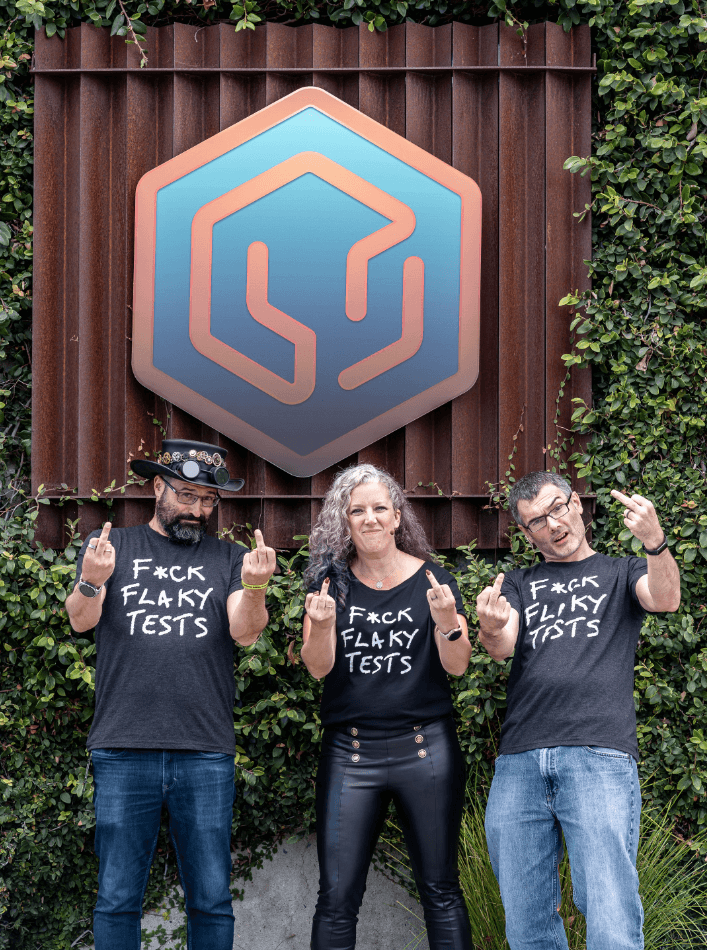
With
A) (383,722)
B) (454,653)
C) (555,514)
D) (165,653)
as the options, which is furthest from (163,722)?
(555,514)

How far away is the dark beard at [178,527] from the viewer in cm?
306

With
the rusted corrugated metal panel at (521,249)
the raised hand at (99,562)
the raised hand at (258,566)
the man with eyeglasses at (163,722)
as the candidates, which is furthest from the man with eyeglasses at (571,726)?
the raised hand at (99,562)

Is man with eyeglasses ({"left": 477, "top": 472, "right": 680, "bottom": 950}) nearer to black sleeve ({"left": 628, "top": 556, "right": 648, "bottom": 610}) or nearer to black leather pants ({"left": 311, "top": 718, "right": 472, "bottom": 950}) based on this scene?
black sleeve ({"left": 628, "top": 556, "right": 648, "bottom": 610})

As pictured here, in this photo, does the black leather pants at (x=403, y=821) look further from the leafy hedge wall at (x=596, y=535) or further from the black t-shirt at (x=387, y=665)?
the leafy hedge wall at (x=596, y=535)

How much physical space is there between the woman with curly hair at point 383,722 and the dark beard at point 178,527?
1.64 ft

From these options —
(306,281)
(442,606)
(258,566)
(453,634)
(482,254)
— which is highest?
(482,254)

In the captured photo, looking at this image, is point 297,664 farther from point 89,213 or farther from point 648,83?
point 648,83

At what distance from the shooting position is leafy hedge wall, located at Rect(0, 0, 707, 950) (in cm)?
369

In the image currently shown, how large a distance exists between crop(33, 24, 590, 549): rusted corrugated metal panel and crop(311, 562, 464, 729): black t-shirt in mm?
1055

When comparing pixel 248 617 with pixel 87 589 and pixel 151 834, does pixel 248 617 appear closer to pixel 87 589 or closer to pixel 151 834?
pixel 87 589

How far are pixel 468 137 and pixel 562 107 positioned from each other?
49 cm

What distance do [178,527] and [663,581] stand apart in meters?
1.77

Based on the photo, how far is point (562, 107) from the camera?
13.0 feet

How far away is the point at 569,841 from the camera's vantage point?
268 centimetres
